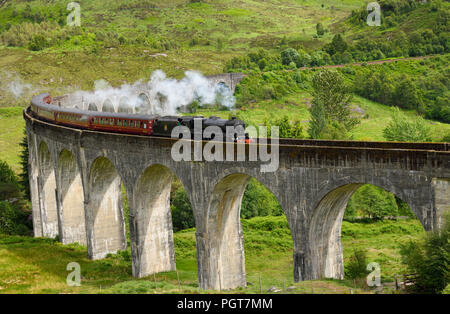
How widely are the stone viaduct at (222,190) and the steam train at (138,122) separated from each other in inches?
83.4

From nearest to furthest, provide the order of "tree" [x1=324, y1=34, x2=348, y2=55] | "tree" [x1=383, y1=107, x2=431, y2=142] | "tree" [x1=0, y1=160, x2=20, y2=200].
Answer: "tree" [x1=383, y1=107, x2=431, y2=142]
"tree" [x1=0, y1=160, x2=20, y2=200]
"tree" [x1=324, y1=34, x2=348, y2=55]

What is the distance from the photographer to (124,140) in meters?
36.9

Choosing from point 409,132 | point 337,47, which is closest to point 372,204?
point 409,132

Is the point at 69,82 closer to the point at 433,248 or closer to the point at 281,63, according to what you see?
the point at 281,63

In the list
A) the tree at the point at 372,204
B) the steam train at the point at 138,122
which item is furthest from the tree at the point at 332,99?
the steam train at the point at 138,122

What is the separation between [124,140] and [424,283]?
884 inches

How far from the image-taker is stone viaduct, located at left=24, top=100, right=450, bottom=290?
2317 centimetres

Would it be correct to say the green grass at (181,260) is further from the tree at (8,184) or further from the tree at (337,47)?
the tree at (337,47)

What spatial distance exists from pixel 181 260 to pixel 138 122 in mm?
13028

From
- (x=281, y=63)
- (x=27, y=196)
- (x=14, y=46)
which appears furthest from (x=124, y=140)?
(x=14, y=46)

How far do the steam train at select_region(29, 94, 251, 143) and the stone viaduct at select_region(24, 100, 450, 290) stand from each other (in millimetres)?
2119

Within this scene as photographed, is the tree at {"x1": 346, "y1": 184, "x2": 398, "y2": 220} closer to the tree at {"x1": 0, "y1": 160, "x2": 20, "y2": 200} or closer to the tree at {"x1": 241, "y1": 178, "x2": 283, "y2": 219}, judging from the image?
the tree at {"x1": 241, "y1": 178, "x2": 283, "y2": 219}

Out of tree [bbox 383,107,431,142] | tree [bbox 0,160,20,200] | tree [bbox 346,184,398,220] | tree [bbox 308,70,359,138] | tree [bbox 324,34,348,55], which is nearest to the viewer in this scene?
tree [bbox 346,184,398,220]

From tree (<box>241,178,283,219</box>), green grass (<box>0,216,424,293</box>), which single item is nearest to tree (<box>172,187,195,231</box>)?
green grass (<box>0,216,424,293</box>)
